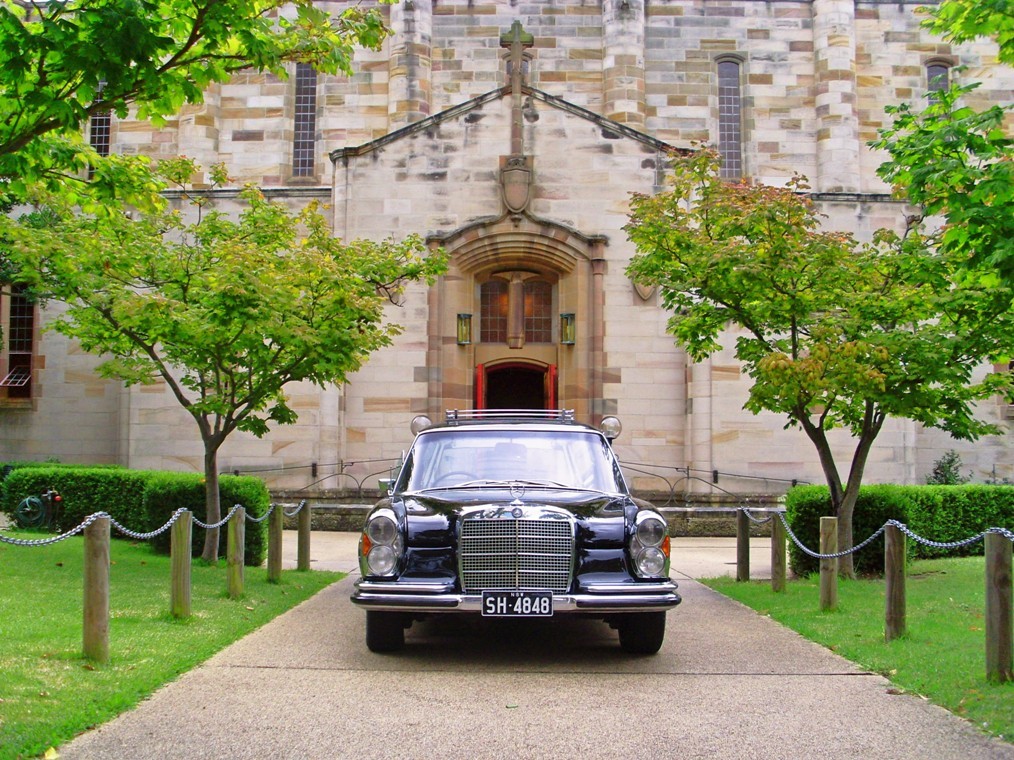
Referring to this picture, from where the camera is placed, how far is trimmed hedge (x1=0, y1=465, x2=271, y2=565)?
1461 centimetres

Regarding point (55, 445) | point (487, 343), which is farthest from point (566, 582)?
point (55, 445)

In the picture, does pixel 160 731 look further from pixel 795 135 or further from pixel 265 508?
pixel 795 135

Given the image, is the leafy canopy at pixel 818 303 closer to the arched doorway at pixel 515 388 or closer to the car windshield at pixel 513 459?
the car windshield at pixel 513 459

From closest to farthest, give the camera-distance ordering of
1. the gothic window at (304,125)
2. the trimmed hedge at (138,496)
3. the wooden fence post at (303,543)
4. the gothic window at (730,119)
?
the wooden fence post at (303,543)
the trimmed hedge at (138,496)
the gothic window at (304,125)
the gothic window at (730,119)

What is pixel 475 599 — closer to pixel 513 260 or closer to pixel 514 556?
pixel 514 556

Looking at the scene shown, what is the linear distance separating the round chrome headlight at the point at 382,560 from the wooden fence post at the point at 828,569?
458 cm

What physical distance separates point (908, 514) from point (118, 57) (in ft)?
36.3

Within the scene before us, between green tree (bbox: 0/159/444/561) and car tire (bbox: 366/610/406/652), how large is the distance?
4.11 m

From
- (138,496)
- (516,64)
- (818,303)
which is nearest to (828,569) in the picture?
(818,303)

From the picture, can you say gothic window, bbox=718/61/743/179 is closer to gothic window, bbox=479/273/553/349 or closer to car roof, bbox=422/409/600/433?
gothic window, bbox=479/273/553/349

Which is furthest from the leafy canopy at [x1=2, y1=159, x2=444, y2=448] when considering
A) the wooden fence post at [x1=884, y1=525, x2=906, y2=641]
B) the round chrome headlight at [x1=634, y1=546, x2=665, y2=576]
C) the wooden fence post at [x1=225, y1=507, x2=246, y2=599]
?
Result: the wooden fence post at [x1=884, y1=525, x2=906, y2=641]

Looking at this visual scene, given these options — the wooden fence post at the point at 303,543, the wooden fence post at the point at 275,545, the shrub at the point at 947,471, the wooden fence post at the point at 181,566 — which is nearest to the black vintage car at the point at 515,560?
the wooden fence post at the point at 181,566

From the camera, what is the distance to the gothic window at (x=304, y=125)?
26141mm

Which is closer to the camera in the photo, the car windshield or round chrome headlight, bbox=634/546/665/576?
round chrome headlight, bbox=634/546/665/576
